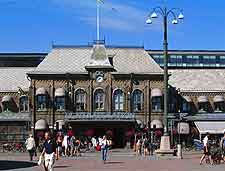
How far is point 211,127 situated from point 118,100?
11801 millimetres

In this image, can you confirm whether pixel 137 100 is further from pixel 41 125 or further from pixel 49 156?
pixel 49 156

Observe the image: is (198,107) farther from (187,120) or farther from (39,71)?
(39,71)

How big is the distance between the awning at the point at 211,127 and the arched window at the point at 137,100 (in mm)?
7450

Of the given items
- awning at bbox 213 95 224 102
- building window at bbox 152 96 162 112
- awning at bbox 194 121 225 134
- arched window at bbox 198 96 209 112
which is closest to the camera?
awning at bbox 194 121 225 134

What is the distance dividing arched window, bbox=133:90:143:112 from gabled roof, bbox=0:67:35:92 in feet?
54.1

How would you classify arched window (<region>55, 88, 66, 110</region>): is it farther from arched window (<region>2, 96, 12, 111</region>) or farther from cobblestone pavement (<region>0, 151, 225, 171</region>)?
cobblestone pavement (<region>0, 151, 225, 171</region>)

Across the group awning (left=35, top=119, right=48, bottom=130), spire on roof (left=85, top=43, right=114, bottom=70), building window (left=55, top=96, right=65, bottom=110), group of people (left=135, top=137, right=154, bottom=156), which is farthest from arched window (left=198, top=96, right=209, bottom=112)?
group of people (left=135, top=137, right=154, bottom=156)

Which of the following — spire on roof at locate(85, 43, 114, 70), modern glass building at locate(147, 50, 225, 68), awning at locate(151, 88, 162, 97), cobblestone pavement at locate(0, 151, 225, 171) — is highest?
modern glass building at locate(147, 50, 225, 68)

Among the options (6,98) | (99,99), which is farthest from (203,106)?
(6,98)

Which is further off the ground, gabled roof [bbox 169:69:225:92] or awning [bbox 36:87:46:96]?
gabled roof [bbox 169:69:225:92]

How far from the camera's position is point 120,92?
76250mm

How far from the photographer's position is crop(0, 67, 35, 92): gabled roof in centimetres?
8379

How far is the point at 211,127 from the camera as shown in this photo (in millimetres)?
75375

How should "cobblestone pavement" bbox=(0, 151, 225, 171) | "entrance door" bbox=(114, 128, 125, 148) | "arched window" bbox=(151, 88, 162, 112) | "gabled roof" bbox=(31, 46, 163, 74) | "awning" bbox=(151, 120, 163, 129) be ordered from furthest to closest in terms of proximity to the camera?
"gabled roof" bbox=(31, 46, 163, 74), "arched window" bbox=(151, 88, 162, 112), "awning" bbox=(151, 120, 163, 129), "entrance door" bbox=(114, 128, 125, 148), "cobblestone pavement" bbox=(0, 151, 225, 171)
